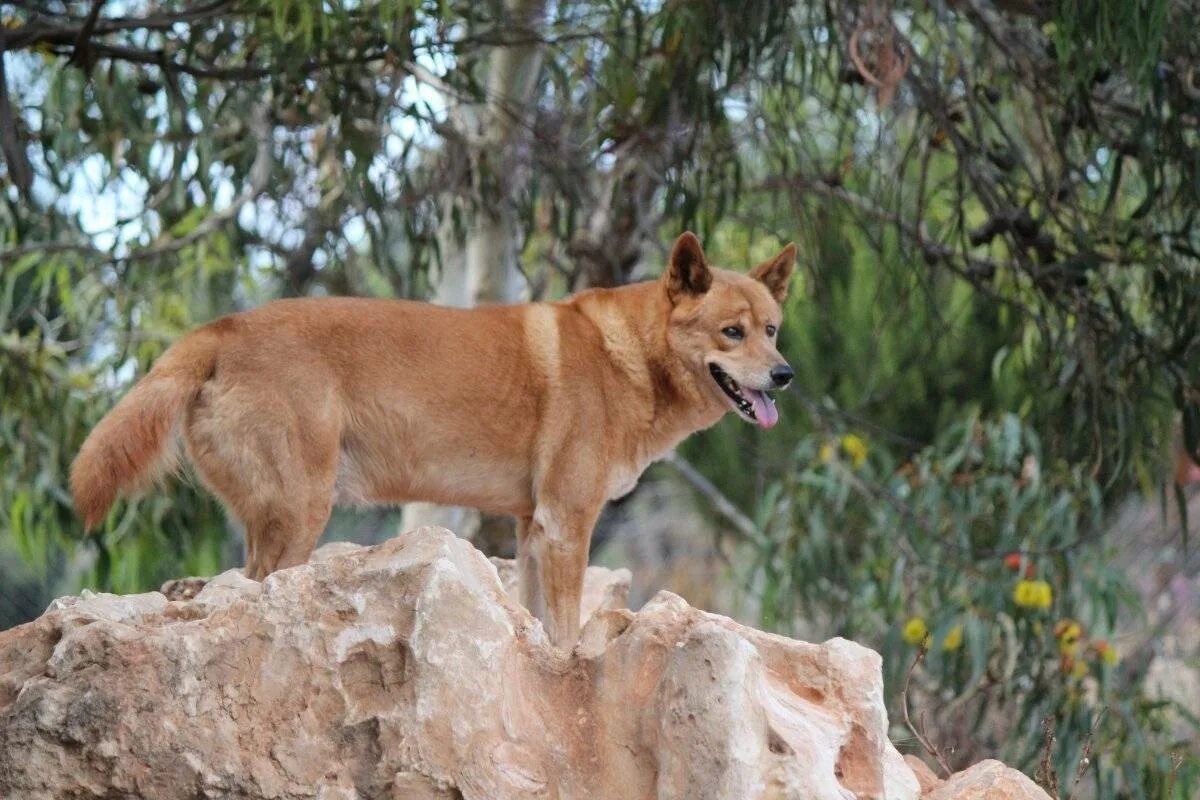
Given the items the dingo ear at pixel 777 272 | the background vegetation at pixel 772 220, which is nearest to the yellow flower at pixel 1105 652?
the background vegetation at pixel 772 220

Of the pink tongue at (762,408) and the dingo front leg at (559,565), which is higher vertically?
the pink tongue at (762,408)

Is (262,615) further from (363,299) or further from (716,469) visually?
(716,469)

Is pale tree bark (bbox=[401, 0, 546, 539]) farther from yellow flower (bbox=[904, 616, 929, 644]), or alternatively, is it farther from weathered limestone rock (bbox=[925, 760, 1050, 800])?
weathered limestone rock (bbox=[925, 760, 1050, 800])

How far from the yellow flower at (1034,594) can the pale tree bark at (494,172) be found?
111 inches

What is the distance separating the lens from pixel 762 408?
19.6 feet

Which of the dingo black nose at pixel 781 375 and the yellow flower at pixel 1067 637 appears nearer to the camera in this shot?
the dingo black nose at pixel 781 375

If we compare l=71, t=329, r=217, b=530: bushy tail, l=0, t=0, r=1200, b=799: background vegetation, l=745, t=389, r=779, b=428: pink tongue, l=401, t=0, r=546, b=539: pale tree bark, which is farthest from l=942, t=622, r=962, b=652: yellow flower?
l=71, t=329, r=217, b=530: bushy tail

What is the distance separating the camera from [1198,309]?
695cm

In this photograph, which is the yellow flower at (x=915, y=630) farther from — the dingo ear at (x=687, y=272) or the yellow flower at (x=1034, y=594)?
the dingo ear at (x=687, y=272)

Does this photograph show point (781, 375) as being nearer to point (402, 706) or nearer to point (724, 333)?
point (724, 333)

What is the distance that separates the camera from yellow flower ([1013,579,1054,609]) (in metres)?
8.23

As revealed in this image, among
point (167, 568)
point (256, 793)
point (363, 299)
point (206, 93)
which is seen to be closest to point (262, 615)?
point (256, 793)

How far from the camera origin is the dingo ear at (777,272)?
6.38 meters

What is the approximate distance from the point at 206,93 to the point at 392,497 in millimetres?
2714
